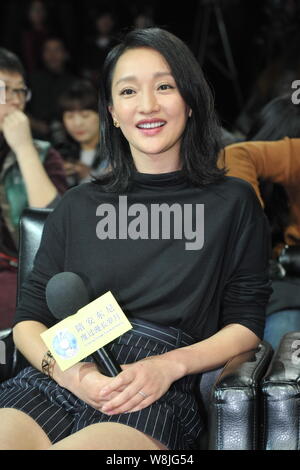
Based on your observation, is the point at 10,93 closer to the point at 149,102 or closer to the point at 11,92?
the point at 11,92

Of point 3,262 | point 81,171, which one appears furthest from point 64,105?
point 3,262

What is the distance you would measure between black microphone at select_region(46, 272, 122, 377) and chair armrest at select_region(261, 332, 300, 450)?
327 mm

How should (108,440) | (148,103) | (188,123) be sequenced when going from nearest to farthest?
(108,440), (148,103), (188,123)

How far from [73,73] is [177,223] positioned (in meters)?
4.41

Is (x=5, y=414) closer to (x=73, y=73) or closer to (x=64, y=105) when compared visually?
(x=64, y=105)

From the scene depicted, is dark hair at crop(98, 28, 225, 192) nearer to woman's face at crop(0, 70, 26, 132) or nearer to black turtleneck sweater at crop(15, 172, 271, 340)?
black turtleneck sweater at crop(15, 172, 271, 340)

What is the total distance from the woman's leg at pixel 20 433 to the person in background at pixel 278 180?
35.7 inches

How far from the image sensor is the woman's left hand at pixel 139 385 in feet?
5.61

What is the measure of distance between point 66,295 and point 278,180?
3.60 feet

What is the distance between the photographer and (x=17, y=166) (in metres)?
2.96

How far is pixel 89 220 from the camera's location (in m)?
2.02

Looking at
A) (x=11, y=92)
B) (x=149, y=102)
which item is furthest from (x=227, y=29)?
(x=149, y=102)
